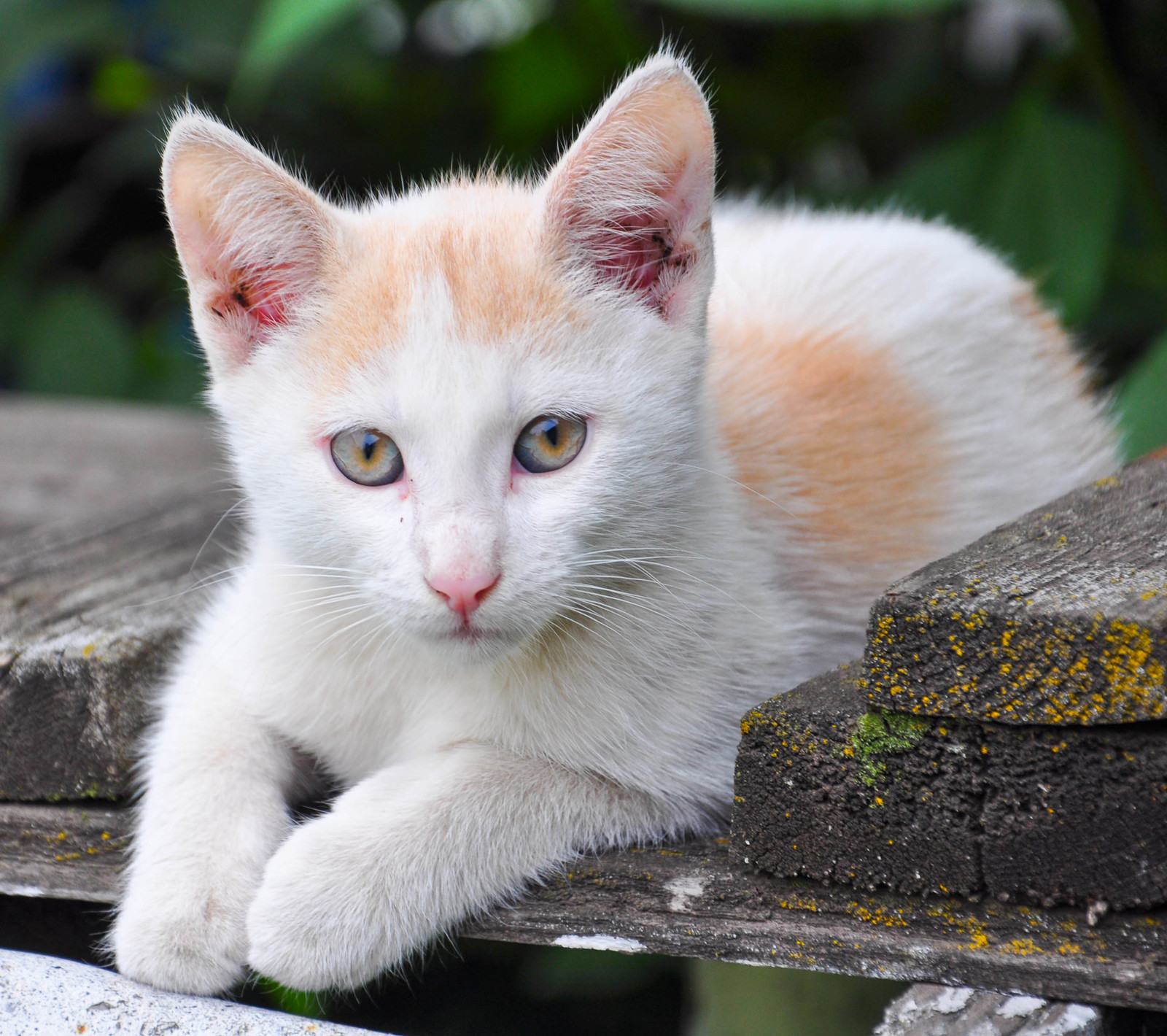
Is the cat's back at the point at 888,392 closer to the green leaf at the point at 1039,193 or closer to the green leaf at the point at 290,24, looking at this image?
the green leaf at the point at 1039,193

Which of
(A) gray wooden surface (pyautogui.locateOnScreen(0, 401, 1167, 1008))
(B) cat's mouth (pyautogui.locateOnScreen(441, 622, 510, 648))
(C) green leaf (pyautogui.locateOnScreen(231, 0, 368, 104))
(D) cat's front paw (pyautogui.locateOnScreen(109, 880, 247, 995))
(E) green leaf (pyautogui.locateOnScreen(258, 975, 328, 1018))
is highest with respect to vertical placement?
(C) green leaf (pyautogui.locateOnScreen(231, 0, 368, 104))

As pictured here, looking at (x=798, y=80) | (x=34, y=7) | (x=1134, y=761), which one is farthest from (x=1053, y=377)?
(x=34, y=7)

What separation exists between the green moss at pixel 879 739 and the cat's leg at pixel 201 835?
0.65m

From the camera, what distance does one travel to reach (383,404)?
1.31 m

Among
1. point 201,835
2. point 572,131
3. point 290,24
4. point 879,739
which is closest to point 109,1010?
point 201,835

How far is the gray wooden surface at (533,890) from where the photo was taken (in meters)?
1.04

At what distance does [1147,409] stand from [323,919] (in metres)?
1.52

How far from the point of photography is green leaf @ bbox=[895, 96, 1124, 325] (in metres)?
2.45

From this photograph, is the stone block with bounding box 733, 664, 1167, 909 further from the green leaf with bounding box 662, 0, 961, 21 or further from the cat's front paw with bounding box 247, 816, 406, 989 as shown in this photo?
the green leaf with bounding box 662, 0, 961, 21

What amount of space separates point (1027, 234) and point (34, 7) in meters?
2.25

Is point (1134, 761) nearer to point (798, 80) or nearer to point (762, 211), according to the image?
point (762, 211)

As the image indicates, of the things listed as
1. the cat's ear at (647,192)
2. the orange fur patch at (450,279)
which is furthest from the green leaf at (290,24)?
the cat's ear at (647,192)

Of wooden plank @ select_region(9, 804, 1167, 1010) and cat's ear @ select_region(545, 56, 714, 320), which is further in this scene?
cat's ear @ select_region(545, 56, 714, 320)

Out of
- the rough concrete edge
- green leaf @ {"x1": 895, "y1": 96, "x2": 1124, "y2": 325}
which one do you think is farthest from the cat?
green leaf @ {"x1": 895, "y1": 96, "x2": 1124, "y2": 325}
